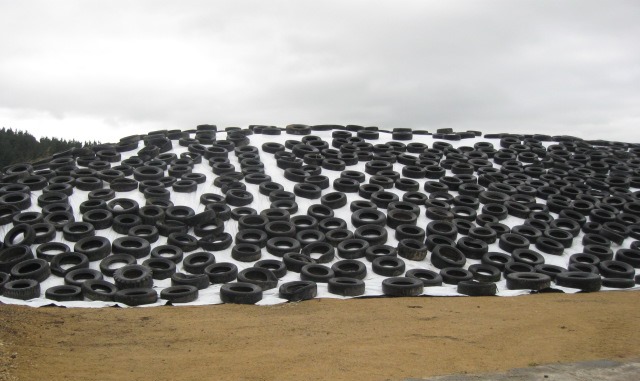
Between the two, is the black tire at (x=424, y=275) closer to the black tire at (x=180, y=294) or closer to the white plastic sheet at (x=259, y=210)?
the white plastic sheet at (x=259, y=210)

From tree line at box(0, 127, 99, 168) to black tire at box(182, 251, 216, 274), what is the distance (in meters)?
29.9

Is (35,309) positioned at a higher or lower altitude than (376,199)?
lower

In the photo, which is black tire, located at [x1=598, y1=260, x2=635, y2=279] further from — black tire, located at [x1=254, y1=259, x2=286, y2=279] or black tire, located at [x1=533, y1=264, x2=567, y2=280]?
black tire, located at [x1=254, y1=259, x2=286, y2=279]

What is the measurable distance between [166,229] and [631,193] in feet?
51.9

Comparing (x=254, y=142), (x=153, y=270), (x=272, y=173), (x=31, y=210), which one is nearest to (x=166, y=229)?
(x=153, y=270)

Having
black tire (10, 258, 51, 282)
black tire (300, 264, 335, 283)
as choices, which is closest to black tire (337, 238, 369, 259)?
black tire (300, 264, 335, 283)

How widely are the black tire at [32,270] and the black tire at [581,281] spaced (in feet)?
38.6

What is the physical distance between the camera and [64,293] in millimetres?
13039

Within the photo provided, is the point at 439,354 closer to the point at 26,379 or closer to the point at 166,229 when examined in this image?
the point at 26,379

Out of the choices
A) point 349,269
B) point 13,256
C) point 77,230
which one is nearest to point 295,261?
point 349,269

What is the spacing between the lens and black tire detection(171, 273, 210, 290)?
45.0 feet

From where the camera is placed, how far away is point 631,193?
21.9 meters

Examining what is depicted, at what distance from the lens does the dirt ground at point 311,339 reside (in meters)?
8.31

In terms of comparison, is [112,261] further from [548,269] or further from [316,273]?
[548,269]
